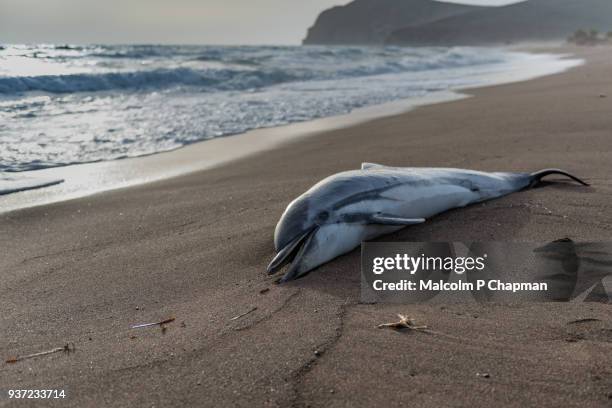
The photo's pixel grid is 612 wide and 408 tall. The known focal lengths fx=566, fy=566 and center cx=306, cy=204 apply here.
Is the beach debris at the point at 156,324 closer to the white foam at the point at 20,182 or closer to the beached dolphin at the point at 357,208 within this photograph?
the beached dolphin at the point at 357,208

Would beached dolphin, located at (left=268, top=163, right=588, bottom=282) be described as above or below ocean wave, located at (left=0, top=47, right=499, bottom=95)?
below

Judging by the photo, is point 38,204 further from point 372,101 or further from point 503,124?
point 372,101

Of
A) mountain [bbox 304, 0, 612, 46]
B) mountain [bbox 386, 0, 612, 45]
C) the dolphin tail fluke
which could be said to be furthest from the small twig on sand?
mountain [bbox 386, 0, 612, 45]

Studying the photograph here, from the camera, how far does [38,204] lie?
16.0 ft

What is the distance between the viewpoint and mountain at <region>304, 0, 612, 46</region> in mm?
83625

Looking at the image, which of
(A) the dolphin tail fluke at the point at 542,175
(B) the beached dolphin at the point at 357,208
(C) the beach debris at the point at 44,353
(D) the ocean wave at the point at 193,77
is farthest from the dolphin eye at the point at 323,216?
(D) the ocean wave at the point at 193,77

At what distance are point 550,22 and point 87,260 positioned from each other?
94.0 metres

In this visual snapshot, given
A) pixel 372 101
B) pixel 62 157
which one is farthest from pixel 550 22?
pixel 62 157

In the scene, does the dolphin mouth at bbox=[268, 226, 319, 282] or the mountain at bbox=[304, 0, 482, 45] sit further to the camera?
the mountain at bbox=[304, 0, 482, 45]

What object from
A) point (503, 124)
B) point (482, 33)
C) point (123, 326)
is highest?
point (482, 33)

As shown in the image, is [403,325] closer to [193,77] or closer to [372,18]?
[193,77]

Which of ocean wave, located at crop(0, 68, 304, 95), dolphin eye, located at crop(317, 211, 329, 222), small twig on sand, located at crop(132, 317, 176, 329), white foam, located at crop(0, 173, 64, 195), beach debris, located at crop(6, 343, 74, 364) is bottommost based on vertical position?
beach debris, located at crop(6, 343, 74, 364)

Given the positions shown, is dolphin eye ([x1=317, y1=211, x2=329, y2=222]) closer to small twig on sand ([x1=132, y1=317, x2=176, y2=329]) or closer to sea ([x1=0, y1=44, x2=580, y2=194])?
small twig on sand ([x1=132, y1=317, x2=176, y2=329])

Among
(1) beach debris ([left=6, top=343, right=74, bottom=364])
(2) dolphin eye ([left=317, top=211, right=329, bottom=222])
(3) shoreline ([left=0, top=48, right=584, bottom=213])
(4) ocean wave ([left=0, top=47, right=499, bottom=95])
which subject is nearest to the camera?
(1) beach debris ([left=6, top=343, right=74, bottom=364])
